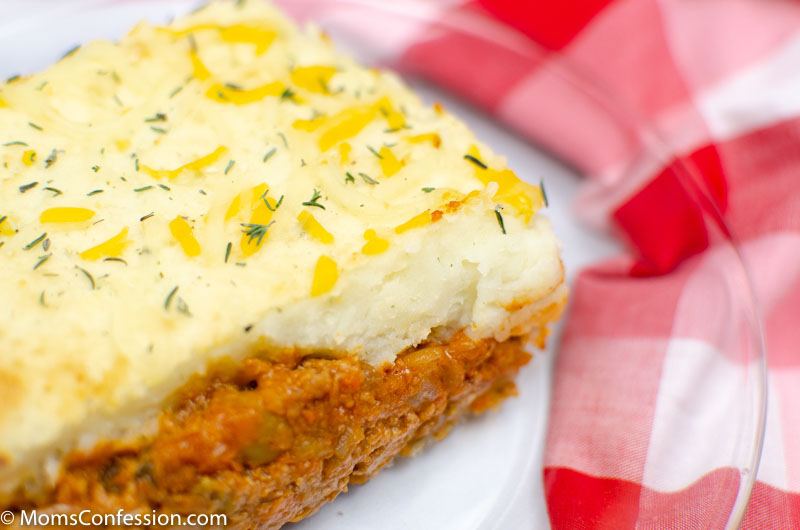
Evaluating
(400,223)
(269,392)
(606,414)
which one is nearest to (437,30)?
(400,223)

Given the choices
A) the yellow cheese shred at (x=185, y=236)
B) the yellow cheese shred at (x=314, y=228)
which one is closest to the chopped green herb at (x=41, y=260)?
the yellow cheese shred at (x=185, y=236)

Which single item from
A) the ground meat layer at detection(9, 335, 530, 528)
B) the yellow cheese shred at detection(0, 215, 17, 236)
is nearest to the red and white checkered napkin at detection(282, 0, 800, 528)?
the ground meat layer at detection(9, 335, 530, 528)

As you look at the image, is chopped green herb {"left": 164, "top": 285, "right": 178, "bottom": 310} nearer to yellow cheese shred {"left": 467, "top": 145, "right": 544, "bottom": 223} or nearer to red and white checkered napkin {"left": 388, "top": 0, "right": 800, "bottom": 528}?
yellow cheese shred {"left": 467, "top": 145, "right": 544, "bottom": 223}

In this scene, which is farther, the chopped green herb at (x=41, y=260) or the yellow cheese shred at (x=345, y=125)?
the yellow cheese shred at (x=345, y=125)

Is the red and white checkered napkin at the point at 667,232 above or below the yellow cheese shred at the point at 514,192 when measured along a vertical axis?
below

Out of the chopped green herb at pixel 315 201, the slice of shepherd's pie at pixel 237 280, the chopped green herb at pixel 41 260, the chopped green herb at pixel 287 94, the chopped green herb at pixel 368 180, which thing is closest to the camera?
the slice of shepherd's pie at pixel 237 280

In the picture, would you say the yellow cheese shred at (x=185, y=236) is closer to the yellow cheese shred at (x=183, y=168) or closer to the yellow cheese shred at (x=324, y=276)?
the yellow cheese shred at (x=183, y=168)
